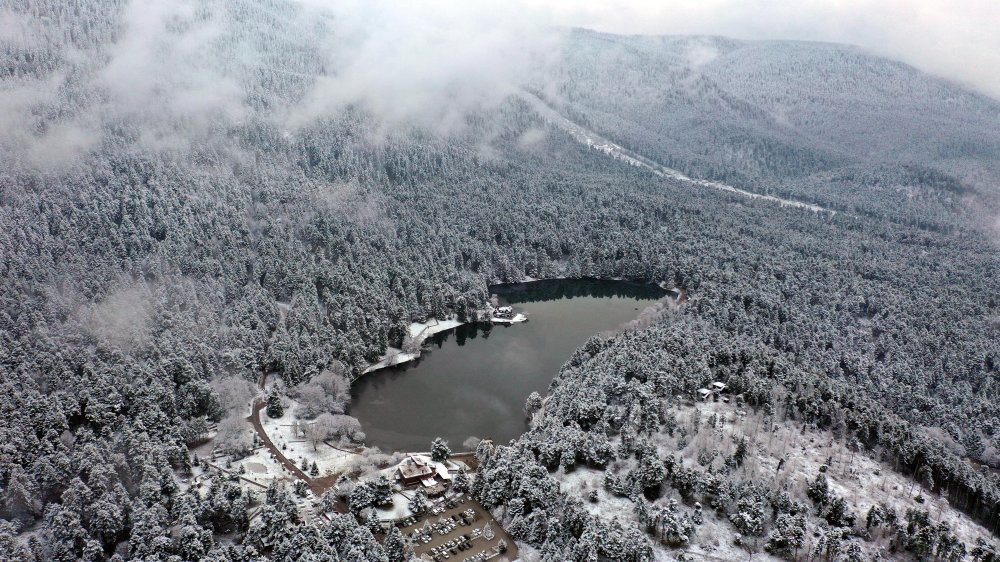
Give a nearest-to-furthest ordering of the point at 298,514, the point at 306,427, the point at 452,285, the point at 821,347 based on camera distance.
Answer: the point at 298,514 < the point at 306,427 < the point at 821,347 < the point at 452,285

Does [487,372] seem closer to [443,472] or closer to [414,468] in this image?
[443,472]

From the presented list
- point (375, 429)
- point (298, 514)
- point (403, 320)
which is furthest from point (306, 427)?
point (403, 320)

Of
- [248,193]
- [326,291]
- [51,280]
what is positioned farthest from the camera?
[248,193]

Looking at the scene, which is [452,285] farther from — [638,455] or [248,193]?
[638,455]

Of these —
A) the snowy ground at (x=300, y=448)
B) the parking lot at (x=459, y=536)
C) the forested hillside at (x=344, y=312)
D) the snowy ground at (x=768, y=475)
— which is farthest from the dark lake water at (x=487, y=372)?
the snowy ground at (x=768, y=475)

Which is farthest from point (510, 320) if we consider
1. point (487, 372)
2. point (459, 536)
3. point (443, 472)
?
point (459, 536)

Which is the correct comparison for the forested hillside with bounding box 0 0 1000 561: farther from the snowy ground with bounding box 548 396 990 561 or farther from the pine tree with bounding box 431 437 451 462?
the pine tree with bounding box 431 437 451 462

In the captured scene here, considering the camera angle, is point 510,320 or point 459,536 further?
point 510,320
